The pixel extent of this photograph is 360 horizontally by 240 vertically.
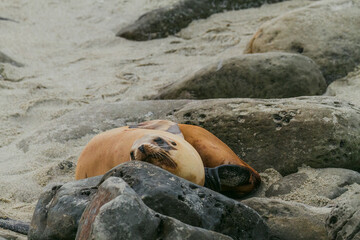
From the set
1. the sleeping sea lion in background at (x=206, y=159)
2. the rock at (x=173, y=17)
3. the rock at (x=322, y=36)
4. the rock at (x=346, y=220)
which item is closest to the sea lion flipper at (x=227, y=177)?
the sleeping sea lion in background at (x=206, y=159)

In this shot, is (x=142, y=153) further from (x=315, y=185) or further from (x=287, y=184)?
(x=315, y=185)

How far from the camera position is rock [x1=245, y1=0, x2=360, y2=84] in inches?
214

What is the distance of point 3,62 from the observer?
6520mm

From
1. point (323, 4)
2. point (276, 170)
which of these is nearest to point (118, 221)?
point (276, 170)

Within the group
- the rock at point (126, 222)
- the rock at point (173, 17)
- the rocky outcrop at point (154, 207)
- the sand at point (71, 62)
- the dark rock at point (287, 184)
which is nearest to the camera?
the rock at point (126, 222)

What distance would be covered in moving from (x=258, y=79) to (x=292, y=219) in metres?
2.31

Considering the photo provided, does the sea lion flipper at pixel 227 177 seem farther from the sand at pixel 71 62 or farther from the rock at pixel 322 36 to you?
the rock at pixel 322 36

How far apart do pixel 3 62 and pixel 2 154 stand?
247 cm

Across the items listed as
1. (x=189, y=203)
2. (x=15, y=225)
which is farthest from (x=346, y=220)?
(x=15, y=225)

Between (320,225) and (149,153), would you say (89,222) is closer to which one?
(149,153)

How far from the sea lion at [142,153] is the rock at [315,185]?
56 centimetres

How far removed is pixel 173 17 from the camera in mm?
7664

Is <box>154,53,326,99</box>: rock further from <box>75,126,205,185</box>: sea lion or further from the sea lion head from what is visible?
the sea lion head

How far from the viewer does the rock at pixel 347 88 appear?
491 cm
